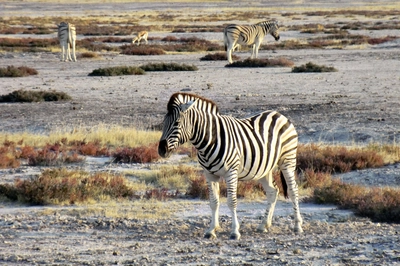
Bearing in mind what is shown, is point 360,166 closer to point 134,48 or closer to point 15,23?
point 134,48

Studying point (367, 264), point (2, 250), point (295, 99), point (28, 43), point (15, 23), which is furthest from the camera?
point (15, 23)

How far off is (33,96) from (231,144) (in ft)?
46.0

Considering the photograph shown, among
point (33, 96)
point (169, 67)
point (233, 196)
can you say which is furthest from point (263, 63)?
point (233, 196)

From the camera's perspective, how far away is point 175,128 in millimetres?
8062

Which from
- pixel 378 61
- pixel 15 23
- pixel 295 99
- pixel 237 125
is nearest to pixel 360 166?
pixel 237 125

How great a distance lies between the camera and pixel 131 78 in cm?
2648

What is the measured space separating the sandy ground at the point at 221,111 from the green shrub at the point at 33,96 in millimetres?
562

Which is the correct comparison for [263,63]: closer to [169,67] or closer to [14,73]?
[169,67]

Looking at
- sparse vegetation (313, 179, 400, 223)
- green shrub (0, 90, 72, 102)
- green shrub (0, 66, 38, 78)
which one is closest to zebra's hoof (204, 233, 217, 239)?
sparse vegetation (313, 179, 400, 223)

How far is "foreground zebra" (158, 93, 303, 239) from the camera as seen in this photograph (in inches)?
320

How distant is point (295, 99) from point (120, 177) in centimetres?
1035

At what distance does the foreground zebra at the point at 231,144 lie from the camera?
8125 millimetres

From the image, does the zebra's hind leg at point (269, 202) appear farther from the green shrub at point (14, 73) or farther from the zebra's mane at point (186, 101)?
the green shrub at point (14, 73)

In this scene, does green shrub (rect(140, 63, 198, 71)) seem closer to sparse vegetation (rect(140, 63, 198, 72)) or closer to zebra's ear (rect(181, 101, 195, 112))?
sparse vegetation (rect(140, 63, 198, 72))
